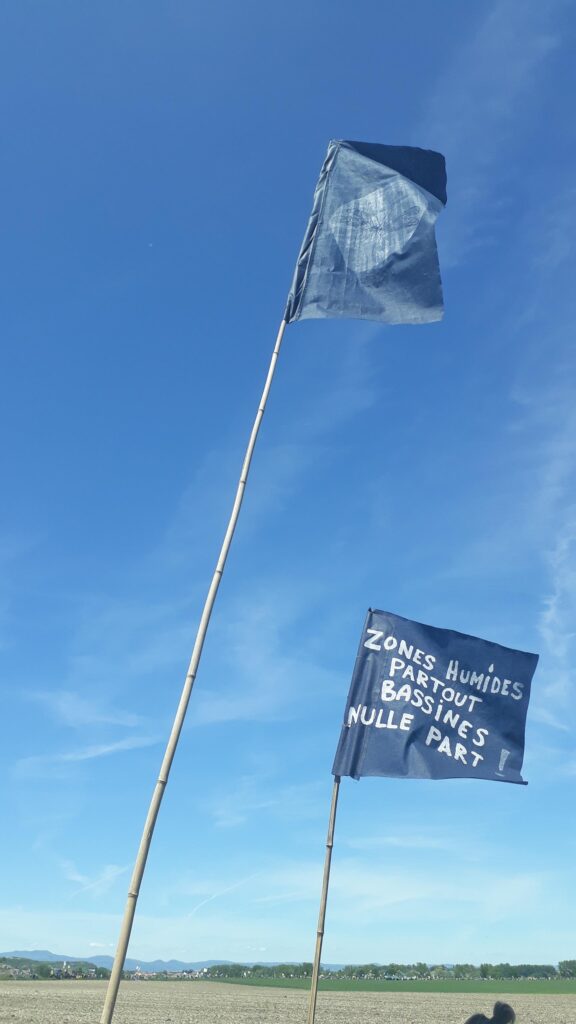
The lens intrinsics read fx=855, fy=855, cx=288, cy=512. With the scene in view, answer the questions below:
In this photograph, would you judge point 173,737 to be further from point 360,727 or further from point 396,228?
point 396,228

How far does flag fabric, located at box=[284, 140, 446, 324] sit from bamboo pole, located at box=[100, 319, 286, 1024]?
8.54 feet

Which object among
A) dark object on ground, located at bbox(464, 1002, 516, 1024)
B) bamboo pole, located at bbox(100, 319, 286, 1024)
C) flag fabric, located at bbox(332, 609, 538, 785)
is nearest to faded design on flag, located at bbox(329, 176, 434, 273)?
bamboo pole, located at bbox(100, 319, 286, 1024)

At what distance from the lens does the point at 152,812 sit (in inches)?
353

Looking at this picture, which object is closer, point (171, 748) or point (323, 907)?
point (171, 748)

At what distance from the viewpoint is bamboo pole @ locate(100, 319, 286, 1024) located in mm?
8297

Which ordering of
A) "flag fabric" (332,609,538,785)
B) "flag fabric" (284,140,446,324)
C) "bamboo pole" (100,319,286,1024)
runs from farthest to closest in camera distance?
1. "flag fabric" (332,609,538,785)
2. "flag fabric" (284,140,446,324)
3. "bamboo pole" (100,319,286,1024)

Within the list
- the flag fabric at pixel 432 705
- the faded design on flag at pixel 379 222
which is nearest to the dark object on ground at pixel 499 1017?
the flag fabric at pixel 432 705

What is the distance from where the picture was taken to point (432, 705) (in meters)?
14.4

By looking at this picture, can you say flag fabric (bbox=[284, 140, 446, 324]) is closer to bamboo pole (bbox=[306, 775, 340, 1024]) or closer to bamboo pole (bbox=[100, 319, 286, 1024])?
bamboo pole (bbox=[100, 319, 286, 1024])

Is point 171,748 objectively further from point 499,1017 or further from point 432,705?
point 432,705

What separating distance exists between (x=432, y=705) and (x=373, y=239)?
7862 mm

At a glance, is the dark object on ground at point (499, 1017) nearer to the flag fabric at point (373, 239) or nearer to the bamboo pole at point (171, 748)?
the bamboo pole at point (171, 748)

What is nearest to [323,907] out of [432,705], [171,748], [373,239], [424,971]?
[432,705]

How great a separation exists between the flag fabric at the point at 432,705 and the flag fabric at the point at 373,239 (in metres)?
5.24
